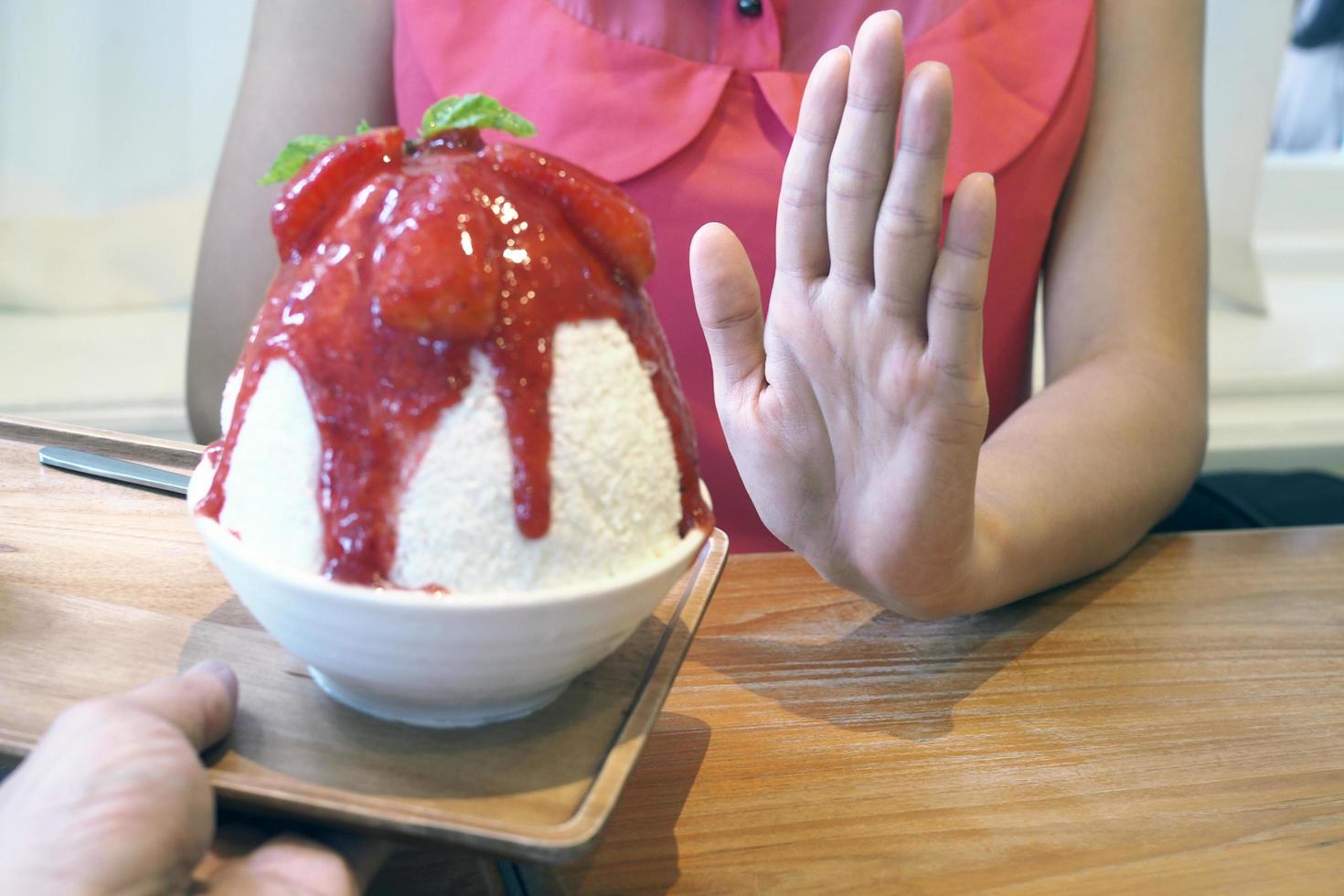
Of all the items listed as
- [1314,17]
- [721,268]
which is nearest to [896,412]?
[721,268]

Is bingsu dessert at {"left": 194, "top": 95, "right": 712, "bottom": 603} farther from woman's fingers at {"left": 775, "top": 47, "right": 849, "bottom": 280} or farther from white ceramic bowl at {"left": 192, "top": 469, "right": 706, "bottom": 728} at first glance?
woman's fingers at {"left": 775, "top": 47, "right": 849, "bottom": 280}

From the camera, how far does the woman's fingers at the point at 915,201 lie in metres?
0.56

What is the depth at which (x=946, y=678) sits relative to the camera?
70 cm

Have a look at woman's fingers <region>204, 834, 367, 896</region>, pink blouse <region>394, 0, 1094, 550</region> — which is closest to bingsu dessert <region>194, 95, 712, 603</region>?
woman's fingers <region>204, 834, 367, 896</region>

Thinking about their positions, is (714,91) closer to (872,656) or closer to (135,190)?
(872,656)

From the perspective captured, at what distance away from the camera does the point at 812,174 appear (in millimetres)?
653

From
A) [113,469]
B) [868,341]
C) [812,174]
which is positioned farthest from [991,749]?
[113,469]

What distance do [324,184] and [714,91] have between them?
23.3 inches

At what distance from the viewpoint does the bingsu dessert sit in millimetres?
456

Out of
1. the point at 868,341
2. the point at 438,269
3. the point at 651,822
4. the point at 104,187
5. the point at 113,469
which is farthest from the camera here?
the point at 104,187

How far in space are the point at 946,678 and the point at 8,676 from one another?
530mm

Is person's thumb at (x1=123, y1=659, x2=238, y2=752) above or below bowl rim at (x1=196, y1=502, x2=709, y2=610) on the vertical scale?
below

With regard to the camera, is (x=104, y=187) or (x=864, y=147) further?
(x=104, y=187)

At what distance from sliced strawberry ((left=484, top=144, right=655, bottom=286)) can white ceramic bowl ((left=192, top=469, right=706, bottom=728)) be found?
0.14 metres
